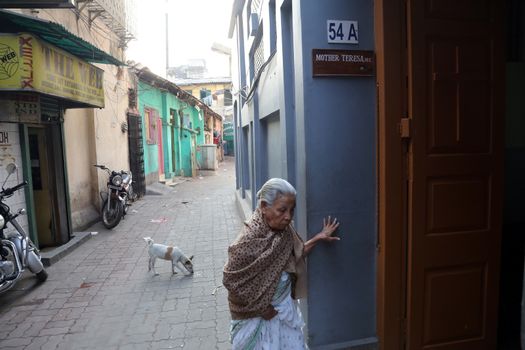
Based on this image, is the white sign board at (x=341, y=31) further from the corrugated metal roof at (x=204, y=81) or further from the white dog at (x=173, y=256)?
the corrugated metal roof at (x=204, y=81)

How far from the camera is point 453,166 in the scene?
267 cm

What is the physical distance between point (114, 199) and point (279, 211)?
7.47m

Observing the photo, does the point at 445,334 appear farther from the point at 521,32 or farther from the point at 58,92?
the point at 58,92

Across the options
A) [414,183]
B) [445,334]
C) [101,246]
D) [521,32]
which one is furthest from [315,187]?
[101,246]

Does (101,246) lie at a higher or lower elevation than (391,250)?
lower

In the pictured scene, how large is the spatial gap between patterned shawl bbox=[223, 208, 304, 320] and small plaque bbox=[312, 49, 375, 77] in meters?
1.19

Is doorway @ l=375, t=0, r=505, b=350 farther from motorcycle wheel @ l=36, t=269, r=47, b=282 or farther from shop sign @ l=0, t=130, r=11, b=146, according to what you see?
shop sign @ l=0, t=130, r=11, b=146

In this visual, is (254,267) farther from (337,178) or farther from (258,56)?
(258,56)

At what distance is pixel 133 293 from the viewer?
4.79 metres

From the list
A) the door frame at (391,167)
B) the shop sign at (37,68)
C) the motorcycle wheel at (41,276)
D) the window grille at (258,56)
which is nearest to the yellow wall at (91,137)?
the shop sign at (37,68)

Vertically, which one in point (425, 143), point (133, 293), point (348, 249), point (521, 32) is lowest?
point (133, 293)


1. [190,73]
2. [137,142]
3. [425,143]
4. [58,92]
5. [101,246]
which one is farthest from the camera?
[190,73]

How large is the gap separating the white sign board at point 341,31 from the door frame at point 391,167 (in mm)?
158

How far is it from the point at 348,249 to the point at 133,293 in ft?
9.97
